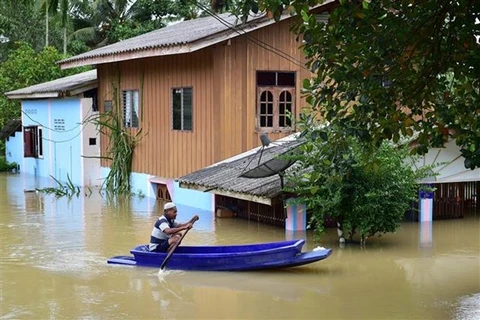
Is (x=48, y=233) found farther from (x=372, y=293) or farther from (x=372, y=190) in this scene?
(x=372, y=293)

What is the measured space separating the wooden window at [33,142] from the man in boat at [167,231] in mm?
17179

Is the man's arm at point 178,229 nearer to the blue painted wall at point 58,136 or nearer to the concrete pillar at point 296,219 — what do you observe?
the concrete pillar at point 296,219

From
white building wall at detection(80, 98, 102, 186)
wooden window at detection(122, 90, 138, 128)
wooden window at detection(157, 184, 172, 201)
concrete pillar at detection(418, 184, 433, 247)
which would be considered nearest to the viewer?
concrete pillar at detection(418, 184, 433, 247)

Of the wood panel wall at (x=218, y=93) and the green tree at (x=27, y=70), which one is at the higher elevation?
the green tree at (x=27, y=70)

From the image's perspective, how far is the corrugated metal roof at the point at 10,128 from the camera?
32.4 meters

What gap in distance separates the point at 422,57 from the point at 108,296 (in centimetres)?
603

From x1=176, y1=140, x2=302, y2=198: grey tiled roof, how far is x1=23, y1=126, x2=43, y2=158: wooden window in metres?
12.0

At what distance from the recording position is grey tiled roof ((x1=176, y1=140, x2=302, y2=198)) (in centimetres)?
1515

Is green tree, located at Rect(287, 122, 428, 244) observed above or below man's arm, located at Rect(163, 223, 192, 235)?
above

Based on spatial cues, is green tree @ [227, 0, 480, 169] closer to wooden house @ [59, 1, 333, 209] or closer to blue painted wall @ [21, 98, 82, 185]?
wooden house @ [59, 1, 333, 209]

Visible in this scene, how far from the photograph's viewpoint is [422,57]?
6555 mm

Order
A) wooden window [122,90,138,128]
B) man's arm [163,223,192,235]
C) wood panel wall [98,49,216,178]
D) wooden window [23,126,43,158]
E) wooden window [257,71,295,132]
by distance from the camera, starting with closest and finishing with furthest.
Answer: man's arm [163,223,192,235] < wood panel wall [98,49,216,178] < wooden window [257,71,295,132] < wooden window [122,90,138,128] < wooden window [23,126,43,158]

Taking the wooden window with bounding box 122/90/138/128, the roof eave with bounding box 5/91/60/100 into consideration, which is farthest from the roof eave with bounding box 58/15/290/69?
the roof eave with bounding box 5/91/60/100

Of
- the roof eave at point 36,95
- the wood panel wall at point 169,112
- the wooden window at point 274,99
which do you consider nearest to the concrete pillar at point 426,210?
the wooden window at point 274,99
